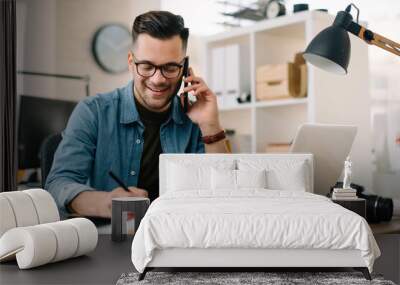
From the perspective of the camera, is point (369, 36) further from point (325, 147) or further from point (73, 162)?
point (73, 162)

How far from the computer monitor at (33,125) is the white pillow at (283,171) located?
4.90 ft

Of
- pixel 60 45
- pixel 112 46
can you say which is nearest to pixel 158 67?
pixel 112 46

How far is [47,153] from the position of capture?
444cm

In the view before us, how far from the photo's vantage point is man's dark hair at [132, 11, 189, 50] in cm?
455

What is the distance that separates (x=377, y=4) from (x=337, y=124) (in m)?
1.12

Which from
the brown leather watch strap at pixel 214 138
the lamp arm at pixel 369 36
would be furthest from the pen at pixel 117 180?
the lamp arm at pixel 369 36

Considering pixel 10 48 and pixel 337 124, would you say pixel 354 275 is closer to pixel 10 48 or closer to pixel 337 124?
pixel 337 124

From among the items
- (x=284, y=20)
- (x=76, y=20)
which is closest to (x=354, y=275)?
(x=284, y=20)

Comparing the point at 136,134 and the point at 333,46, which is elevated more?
the point at 333,46

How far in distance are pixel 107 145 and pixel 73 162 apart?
0.28 m

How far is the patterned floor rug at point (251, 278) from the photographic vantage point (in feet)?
9.89

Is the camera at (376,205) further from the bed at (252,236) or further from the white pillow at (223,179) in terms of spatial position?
the bed at (252,236)

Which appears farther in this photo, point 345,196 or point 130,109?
point 130,109

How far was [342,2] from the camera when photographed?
190 inches
